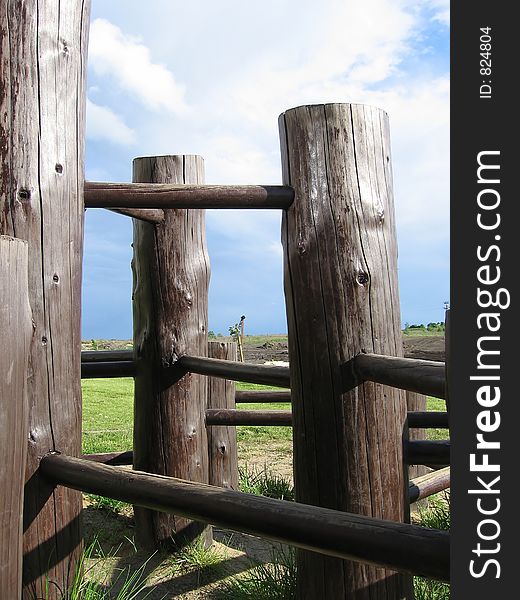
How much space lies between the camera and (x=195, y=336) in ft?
14.6

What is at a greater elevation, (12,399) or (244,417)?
(12,399)

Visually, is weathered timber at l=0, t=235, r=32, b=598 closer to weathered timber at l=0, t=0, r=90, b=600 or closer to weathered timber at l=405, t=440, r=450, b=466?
weathered timber at l=0, t=0, r=90, b=600

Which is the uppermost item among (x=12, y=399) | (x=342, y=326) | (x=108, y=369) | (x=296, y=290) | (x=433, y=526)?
(x=296, y=290)

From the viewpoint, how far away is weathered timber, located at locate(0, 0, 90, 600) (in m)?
2.84

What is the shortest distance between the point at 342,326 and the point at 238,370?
132 centimetres

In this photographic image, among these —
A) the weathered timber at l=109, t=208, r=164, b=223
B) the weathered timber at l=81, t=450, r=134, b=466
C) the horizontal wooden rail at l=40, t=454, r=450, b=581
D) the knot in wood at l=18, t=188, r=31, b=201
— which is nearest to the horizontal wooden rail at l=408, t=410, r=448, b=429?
the horizontal wooden rail at l=40, t=454, r=450, b=581

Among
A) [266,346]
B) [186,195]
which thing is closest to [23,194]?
[186,195]

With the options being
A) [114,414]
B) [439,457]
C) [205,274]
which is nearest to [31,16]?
[205,274]

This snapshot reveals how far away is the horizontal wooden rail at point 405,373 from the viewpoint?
2.40 meters

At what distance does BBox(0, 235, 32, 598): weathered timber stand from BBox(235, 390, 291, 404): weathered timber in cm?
313

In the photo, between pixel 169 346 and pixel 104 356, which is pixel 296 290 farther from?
pixel 104 356

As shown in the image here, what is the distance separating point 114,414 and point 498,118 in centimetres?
886

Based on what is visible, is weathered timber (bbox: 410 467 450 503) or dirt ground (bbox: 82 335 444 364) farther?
dirt ground (bbox: 82 335 444 364)

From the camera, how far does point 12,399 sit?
215 centimetres
